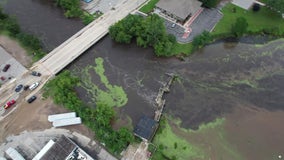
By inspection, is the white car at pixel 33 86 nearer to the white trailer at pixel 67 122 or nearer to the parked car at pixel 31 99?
the parked car at pixel 31 99

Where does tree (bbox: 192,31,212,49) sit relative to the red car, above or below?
above

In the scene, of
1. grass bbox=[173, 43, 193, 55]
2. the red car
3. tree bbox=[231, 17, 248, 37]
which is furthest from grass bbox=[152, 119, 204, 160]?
tree bbox=[231, 17, 248, 37]

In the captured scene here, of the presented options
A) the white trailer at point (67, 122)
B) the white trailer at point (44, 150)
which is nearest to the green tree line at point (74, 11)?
the white trailer at point (67, 122)

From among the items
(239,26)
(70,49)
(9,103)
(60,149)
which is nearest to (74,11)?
(70,49)

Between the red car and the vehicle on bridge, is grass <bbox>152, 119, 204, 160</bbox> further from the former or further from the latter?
the vehicle on bridge

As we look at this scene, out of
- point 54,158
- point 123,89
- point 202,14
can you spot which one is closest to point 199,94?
point 123,89

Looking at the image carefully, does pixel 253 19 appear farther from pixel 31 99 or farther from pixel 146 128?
pixel 31 99
